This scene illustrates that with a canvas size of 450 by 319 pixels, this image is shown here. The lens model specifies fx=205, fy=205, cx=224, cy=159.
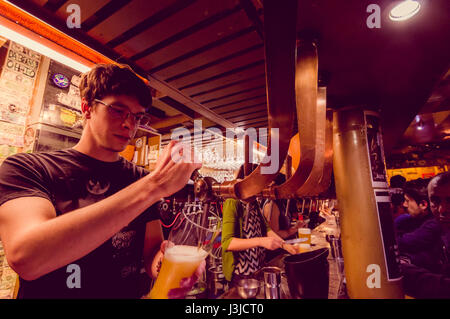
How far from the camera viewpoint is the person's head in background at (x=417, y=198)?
4215 mm

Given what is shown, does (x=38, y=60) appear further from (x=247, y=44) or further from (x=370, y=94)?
(x=370, y=94)

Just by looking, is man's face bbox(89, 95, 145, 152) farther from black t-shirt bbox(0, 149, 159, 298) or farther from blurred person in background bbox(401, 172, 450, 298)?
blurred person in background bbox(401, 172, 450, 298)

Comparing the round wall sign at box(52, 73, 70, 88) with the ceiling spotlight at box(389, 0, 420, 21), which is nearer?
the ceiling spotlight at box(389, 0, 420, 21)

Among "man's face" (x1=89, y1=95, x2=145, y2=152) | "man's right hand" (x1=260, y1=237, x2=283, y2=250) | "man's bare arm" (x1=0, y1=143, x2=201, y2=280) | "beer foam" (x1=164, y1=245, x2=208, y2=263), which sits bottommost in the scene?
"man's right hand" (x1=260, y1=237, x2=283, y2=250)

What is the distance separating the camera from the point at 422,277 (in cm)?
172

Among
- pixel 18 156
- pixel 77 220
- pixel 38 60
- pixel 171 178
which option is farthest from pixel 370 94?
pixel 38 60

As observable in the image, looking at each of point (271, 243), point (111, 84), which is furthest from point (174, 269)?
point (271, 243)

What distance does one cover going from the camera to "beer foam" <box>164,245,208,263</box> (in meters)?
1.00

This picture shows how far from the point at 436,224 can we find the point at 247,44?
3987 mm

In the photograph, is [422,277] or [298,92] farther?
[422,277]

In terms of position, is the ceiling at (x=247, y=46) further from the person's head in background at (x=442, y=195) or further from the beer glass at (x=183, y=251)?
the beer glass at (x=183, y=251)

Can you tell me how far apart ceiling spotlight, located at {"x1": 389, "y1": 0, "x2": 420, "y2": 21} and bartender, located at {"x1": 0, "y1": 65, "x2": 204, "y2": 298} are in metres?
1.18

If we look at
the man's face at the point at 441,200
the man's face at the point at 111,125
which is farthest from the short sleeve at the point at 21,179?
the man's face at the point at 441,200

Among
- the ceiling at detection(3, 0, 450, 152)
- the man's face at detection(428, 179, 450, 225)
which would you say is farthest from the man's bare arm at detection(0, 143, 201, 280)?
the man's face at detection(428, 179, 450, 225)
